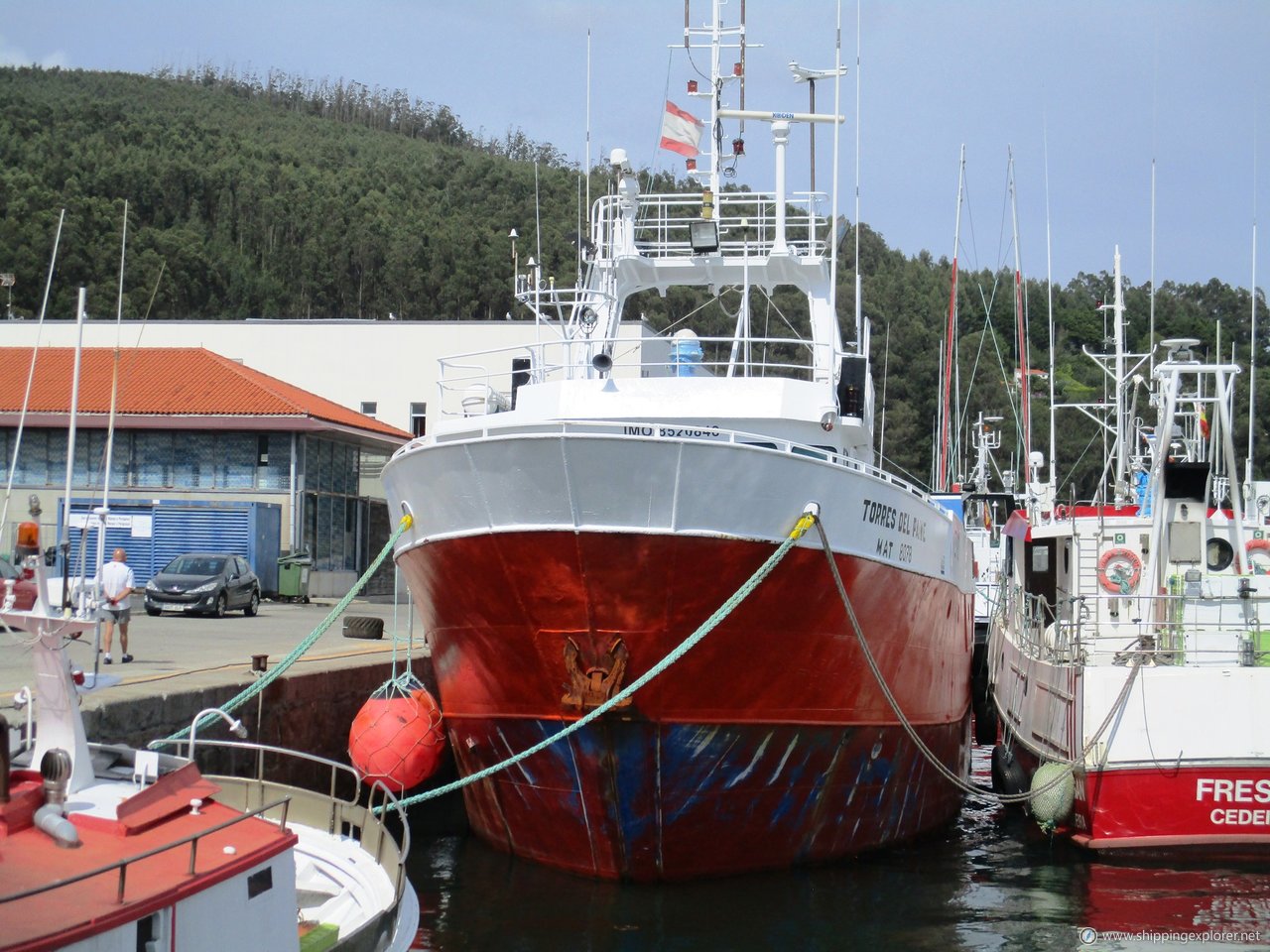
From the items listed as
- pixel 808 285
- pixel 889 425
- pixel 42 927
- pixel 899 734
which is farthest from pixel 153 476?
pixel 889 425

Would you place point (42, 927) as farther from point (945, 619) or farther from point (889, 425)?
point (889, 425)

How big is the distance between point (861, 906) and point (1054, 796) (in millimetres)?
2743

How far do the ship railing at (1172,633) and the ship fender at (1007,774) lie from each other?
1.35 meters

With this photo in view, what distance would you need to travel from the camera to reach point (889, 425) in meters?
61.6

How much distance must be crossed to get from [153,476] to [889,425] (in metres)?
35.7

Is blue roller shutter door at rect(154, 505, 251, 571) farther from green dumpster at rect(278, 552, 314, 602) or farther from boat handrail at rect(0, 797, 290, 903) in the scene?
boat handrail at rect(0, 797, 290, 903)

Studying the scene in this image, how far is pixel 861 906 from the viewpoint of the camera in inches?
446

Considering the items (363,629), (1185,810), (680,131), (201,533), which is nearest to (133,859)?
(1185,810)

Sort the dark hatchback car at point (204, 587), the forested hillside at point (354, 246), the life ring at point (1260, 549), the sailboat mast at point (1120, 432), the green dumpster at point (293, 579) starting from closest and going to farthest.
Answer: the life ring at point (1260, 549)
the sailboat mast at point (1120, 432)
the dark hatchback car at point (204, 587)
the green dumpster at point (293, 579)
the forested hillside at point (354, 246)

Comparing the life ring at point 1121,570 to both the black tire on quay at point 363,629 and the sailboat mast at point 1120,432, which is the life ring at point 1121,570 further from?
the black tire on quay at point 363,629

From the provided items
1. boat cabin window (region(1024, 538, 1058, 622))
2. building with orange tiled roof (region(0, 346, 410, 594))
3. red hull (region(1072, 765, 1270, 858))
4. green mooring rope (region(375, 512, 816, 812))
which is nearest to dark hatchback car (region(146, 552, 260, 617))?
building with orange tiled roof (region(0, 346, 410, 594))
